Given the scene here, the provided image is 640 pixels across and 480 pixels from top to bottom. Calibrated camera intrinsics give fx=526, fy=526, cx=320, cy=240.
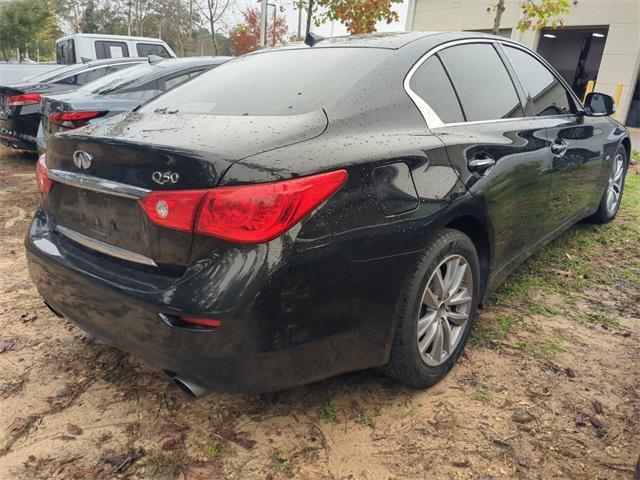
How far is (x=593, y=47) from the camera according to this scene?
20.4m


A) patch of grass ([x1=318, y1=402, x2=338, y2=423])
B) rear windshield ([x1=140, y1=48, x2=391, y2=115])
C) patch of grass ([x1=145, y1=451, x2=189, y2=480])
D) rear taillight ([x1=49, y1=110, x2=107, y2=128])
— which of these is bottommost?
patch of grass ([x1=145, y1=451, x2=189, y2=480])

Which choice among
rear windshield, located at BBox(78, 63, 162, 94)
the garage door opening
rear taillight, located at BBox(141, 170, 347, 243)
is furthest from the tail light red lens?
the garage door opening

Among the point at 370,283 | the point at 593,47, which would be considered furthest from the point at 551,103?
the point at 593,47

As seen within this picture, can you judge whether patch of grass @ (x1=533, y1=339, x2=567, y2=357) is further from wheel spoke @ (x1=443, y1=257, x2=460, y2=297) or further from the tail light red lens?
the tail light red lens

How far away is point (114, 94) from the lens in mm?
5703

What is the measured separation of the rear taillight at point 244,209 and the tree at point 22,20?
44659 millimetres

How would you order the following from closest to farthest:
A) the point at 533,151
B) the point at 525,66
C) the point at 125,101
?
the point at 533,151
the point at 525,66
the point at 125,101

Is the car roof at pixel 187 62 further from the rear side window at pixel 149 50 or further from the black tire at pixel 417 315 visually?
the rear side window at pixel 149 50

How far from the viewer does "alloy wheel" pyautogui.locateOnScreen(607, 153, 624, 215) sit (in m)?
4.64

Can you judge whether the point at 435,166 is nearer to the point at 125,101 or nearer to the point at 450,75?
the point at 450,75

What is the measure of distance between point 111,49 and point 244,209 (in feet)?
38.9

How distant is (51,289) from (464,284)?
187 cm

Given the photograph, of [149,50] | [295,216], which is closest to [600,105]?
[295,216]

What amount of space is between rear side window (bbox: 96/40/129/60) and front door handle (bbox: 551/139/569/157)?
10858 mm
